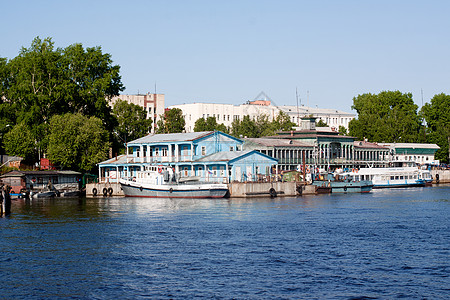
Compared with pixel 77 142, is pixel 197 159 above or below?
below

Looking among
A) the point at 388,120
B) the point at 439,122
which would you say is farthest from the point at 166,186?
the point at 439,122

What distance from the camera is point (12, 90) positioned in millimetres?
105125

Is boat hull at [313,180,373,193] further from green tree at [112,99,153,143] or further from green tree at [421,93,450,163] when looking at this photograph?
green tree at [421,93,450,163]

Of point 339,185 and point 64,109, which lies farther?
point 64,109

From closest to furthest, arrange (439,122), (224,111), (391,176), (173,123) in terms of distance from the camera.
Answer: (391,176) → (173,123) → (439,122) → (224,111)

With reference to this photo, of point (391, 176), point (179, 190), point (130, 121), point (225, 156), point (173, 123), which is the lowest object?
point (179, 190)

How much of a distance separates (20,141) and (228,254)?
69.7m

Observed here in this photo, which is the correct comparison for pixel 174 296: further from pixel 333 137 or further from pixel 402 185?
pixel 333 137

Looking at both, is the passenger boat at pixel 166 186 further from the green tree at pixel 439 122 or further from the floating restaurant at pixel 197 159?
the green tree at pixel 439 122

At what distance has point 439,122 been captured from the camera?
573 feet

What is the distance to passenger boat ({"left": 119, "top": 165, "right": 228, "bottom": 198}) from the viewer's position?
84812 mm

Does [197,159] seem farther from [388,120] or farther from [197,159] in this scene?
[388,120]

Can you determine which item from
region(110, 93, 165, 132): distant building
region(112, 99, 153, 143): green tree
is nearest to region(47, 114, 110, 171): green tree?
region(112, 99, 153, 143): green tree

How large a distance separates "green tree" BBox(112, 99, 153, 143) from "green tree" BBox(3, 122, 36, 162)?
20.8 meters
